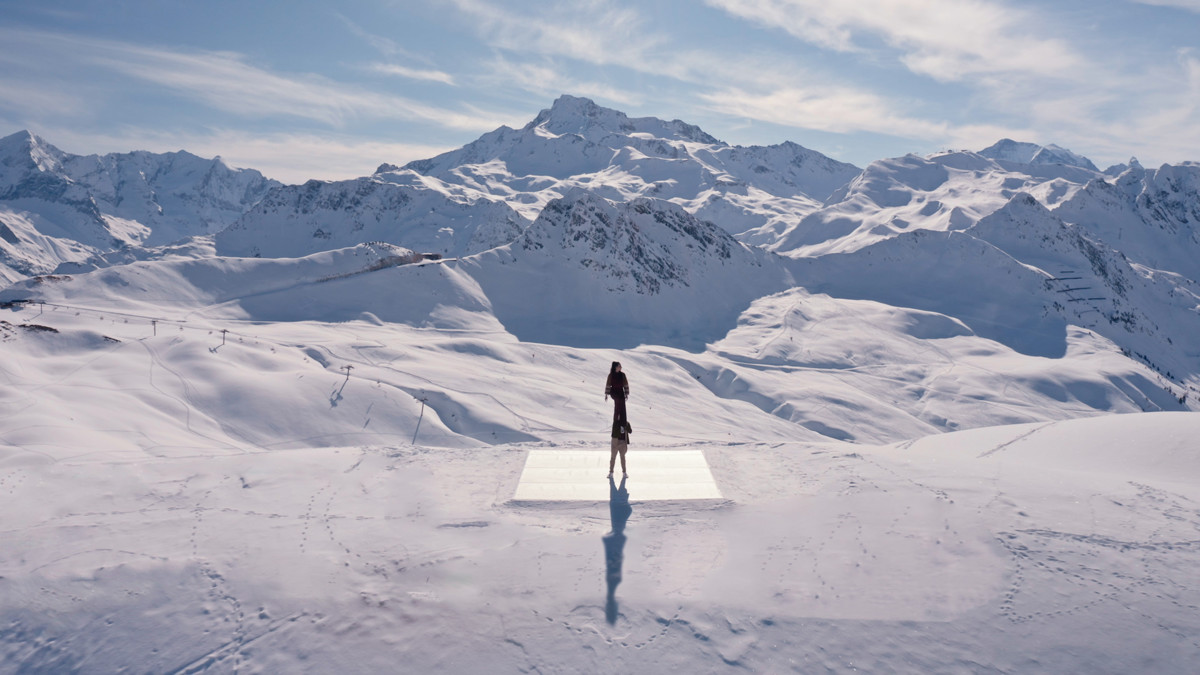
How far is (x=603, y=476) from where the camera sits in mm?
11711

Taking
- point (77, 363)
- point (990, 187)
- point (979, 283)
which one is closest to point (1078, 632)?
point (77, 363)

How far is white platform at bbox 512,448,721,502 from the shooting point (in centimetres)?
1055

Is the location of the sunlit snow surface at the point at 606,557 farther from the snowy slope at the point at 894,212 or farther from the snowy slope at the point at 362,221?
the snowy slope at the point at 362,221

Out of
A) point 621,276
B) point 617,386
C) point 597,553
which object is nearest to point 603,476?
point 617,386

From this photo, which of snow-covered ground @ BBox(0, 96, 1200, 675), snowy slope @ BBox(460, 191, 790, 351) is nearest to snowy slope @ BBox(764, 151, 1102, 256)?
snowy slope @ BBox(460, 191, 790, 351)

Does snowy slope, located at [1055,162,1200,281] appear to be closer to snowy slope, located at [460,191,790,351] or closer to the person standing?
snowy slope, located at [460,191,790,351]

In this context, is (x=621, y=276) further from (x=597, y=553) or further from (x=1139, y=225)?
(x=1139, y=225)

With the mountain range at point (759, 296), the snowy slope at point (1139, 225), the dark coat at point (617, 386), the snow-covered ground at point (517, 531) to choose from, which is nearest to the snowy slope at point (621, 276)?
the mountain range at point (759, 296)

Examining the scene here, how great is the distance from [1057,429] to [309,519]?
15.3 metres

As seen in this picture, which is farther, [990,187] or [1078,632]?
[990,187]

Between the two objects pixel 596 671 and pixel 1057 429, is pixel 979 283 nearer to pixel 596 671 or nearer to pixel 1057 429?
pixel 1057 429

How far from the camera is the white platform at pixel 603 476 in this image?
10.5 meters

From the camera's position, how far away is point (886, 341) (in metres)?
68.6

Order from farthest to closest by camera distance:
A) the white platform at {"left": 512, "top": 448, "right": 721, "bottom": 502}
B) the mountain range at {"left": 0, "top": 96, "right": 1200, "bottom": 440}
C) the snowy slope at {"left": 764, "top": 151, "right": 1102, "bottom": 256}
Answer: the snowy slope at {"left": 764, "top": 151, "right": 1102, "bottom": 256}
the mountain range at {"left": 0, "top": 96, "right": 1200, "bottom": 440}
the white platform at {"left": 512, "top": 448, "right": 721, "bottom": 502}
